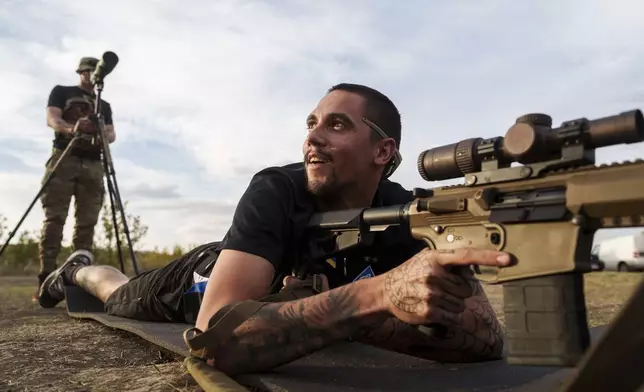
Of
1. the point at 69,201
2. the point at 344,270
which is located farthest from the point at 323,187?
the point at 69,201

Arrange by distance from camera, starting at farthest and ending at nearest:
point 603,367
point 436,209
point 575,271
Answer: point 436,209 → point 575,271 → point 603,367

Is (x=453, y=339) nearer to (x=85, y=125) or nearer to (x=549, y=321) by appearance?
(x=549, y=321)

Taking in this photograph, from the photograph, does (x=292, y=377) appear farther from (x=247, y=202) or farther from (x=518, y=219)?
(x=518, y=219)

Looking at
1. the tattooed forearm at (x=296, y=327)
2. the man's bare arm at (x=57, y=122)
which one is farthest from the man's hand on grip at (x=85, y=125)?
the tattooed forearm at (x=296, y=327)

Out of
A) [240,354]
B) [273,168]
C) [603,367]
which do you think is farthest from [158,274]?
[603,367]

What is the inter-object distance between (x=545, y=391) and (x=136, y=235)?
1408 centimetres

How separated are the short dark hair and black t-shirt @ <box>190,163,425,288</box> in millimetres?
516

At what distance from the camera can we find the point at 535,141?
2.09 metres

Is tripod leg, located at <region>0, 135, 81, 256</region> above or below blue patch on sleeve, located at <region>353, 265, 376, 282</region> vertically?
above

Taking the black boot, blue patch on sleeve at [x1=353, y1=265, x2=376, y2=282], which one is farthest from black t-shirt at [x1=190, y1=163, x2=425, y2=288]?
the black boot

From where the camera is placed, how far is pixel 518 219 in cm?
212

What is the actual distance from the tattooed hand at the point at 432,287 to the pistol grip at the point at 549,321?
210 mm

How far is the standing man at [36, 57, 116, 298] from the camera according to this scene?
7.37 m

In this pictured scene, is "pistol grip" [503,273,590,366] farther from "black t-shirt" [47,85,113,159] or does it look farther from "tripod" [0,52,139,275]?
"black t-shirt" [47,85,113,159]
